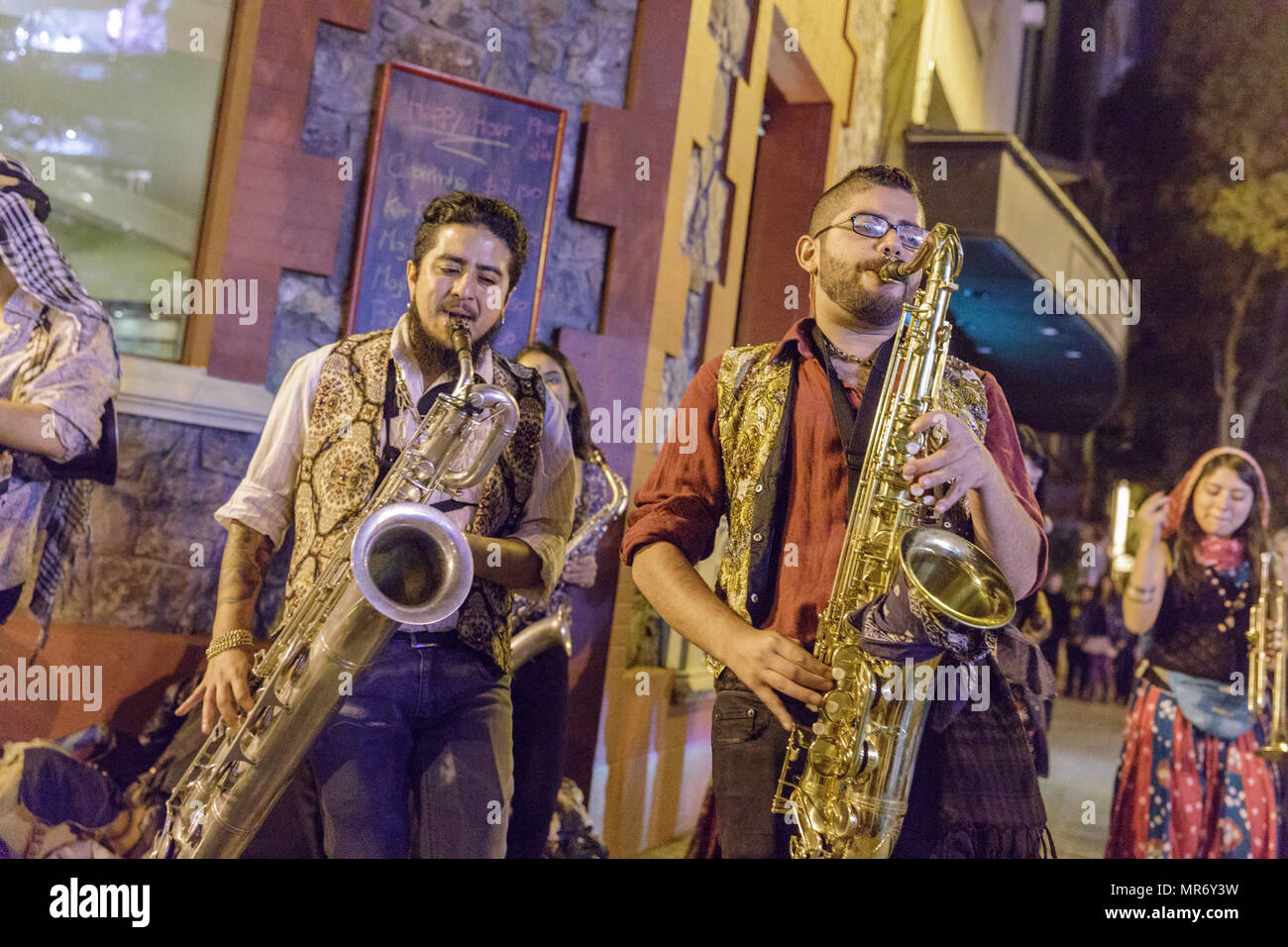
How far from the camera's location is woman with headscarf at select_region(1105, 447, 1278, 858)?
3891 mm

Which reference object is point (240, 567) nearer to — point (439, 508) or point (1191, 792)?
point (439, 508)

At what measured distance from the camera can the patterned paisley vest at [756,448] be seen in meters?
2.03

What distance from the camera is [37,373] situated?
8.21ft

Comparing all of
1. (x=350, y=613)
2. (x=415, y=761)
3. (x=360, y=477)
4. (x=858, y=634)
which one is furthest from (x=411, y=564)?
(x=858, y=634)

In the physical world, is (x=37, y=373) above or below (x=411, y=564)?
above

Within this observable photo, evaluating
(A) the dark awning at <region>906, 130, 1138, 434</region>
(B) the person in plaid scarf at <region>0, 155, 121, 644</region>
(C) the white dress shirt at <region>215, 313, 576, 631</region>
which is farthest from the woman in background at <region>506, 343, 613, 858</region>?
(A) the dark awning at <region>906, 130, 1138, 434</region>

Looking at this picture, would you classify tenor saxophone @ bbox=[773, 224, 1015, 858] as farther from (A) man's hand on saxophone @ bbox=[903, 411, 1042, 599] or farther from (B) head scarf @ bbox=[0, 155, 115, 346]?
(B) head scarf @ bbox=[0, 155, 115, 346]

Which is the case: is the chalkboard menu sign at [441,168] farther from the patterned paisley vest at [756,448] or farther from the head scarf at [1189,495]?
the head scarf at [1189,495]

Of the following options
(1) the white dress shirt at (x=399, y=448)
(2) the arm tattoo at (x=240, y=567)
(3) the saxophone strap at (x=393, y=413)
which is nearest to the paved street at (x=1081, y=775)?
(1) the white dress shirt at (x=399, y=448)

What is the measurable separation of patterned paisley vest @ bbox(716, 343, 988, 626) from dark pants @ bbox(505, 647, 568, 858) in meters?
1.12

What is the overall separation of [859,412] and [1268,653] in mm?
2657

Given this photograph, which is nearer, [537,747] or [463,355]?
[463,355]

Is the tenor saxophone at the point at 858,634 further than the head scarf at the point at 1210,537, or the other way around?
the head scarf at the point at 1210,537

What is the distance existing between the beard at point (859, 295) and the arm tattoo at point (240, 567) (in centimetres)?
124
